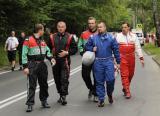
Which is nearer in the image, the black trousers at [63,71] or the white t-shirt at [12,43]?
the black trousers at [63,71]

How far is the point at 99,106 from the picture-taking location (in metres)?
11.2

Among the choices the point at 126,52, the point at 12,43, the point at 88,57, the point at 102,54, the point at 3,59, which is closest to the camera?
the point at 88,57

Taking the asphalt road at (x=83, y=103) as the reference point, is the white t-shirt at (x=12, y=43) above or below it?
above

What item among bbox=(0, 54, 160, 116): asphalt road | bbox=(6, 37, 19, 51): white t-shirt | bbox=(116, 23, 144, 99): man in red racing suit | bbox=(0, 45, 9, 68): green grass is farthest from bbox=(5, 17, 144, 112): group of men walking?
bbox=(0, 45, 9, 68): green grass

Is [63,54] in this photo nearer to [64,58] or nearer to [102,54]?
[64,58]

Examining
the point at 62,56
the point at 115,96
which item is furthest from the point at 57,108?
the point at 115,96

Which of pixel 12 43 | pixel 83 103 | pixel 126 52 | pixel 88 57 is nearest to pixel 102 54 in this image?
pixel 88 57

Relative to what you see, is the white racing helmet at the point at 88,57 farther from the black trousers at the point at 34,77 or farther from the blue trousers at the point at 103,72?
the black trousers at the point at 34,77

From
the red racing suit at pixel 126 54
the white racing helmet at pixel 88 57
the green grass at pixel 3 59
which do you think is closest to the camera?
the white racing helmet at pixel 88 57

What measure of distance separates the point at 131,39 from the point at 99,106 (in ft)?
7.42

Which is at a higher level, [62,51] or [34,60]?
[62,51]

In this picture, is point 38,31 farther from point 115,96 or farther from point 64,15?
point 64,15

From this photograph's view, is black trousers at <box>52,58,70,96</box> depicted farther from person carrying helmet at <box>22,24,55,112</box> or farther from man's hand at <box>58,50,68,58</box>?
person carrying helmet at <box>22,24,55,112</box>

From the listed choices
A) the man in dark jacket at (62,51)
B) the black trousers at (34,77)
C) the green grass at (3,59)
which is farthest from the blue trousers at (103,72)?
the green grass at (3,59)
